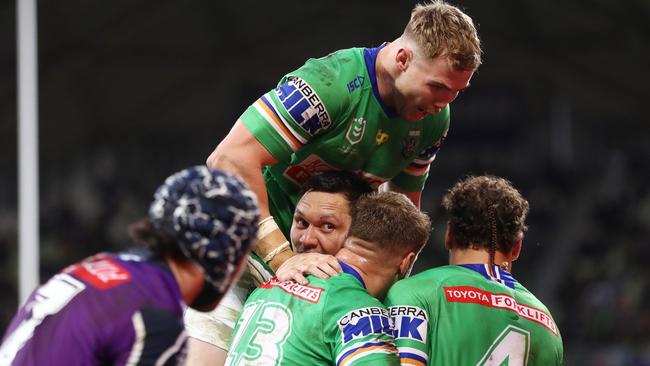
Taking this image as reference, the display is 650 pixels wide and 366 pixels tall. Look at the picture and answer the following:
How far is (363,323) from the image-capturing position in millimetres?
2803

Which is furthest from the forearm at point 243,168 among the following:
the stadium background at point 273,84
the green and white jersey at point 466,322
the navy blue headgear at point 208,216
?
the stadium background at point 273,84

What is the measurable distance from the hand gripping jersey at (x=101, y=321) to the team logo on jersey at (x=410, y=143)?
1656mm

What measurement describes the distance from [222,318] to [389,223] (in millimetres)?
762

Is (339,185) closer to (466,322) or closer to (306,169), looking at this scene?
(306,169)

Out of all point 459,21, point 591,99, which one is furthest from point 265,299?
point 591,99

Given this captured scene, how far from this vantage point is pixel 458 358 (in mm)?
3066

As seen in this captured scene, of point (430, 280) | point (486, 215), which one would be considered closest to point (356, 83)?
point (486, 215)

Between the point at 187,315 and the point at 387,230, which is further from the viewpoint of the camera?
the point at 187,315

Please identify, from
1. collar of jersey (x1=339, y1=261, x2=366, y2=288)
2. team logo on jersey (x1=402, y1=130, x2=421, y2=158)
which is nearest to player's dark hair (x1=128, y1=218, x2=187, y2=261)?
collar of jersey (x1=339, y1=261, x2=366, y2=288)

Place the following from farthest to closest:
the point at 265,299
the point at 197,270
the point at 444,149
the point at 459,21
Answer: the point at 444,149 < the point at 459,21 < the point at 265,299 < the point at 197,270

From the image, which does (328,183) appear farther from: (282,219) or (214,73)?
(214,73)

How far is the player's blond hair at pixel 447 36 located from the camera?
3225 mm

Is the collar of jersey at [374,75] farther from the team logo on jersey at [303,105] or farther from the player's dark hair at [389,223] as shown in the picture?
the player's dark hair at [389,223]

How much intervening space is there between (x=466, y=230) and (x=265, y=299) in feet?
2.37
